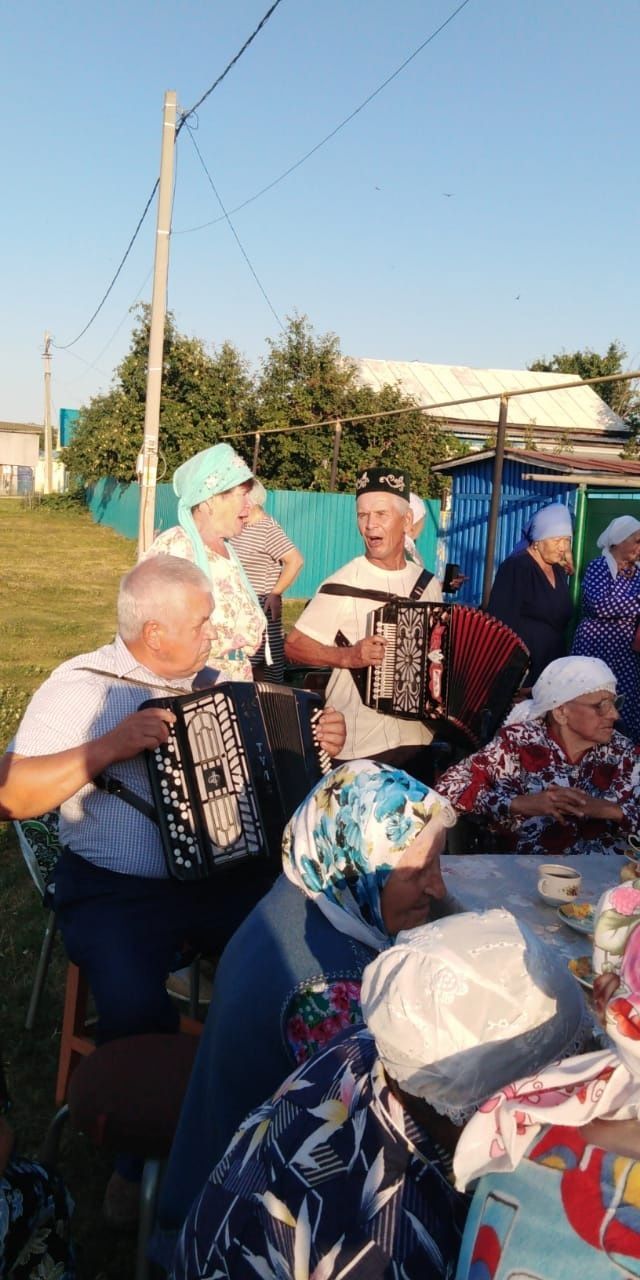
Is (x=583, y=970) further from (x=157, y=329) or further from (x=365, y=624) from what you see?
(x=157, y=329)

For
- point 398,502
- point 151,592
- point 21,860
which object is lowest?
point 21,860

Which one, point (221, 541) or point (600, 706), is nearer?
point (600, 706)

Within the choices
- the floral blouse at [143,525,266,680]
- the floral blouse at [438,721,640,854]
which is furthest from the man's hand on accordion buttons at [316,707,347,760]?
the floral blouse at [143,525,266,680]

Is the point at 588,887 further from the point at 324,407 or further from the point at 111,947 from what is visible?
the point at 324,407

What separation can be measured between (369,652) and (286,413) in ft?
64.9

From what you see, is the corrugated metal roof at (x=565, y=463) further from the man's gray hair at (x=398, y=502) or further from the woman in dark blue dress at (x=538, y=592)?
the man's gray hair at (x=398, y=502)

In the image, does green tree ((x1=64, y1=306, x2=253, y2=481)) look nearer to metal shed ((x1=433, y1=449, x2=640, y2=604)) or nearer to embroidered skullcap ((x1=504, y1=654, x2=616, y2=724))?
metal shed ((x1=433, y1=449, x2=640, y2=604))

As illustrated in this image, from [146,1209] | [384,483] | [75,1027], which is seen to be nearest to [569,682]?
[384,483]

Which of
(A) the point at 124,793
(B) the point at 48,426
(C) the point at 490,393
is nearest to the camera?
(A) the point at 124,793

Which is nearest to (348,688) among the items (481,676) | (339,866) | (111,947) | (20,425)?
(481,676)

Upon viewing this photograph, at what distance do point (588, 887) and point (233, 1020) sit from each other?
3.99 feet

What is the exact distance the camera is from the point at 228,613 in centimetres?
429

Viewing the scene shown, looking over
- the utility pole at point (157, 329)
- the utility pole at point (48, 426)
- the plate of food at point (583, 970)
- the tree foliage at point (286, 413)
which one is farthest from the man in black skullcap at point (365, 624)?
the utility pole at point (48, 426)

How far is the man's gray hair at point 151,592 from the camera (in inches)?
124
